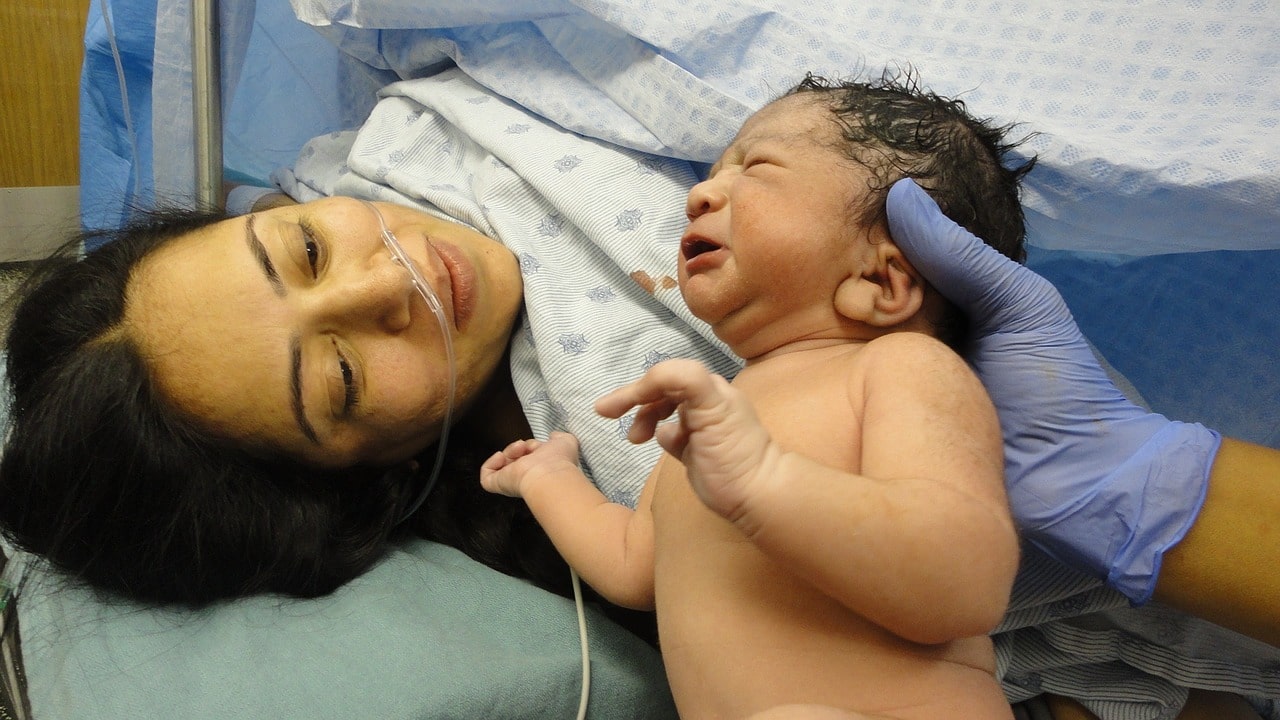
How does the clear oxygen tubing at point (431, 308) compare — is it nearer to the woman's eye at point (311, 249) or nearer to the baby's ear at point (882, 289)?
the woman's eye at point (311, 249)

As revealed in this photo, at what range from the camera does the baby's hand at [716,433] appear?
636 mm

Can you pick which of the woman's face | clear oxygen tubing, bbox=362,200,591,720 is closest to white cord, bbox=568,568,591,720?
clear oxygen tubing, bbox=362,200,591,720

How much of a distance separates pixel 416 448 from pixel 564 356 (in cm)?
29

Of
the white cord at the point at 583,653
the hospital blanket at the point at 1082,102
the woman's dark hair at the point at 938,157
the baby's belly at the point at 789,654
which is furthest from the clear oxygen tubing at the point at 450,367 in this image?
the woman's dark hair at the point at 938,157

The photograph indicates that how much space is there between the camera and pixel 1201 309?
1044 mm

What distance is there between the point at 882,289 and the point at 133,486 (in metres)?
0.96

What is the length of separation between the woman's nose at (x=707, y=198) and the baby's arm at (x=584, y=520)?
13.0 inches

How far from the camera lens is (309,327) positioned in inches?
41.3

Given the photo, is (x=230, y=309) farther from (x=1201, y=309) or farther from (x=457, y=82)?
(x=1201, y=309)

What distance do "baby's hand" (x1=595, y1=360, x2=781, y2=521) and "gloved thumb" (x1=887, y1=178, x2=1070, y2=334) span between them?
307mm

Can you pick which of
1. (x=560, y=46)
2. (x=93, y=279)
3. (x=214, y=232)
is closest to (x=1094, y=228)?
(x=560, y=46)

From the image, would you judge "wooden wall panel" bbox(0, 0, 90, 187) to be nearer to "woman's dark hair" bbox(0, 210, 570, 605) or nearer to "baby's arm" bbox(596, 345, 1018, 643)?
"woman's dark hair" bbox(0, 210, 570, 605)

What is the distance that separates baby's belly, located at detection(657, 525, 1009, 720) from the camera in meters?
0.74

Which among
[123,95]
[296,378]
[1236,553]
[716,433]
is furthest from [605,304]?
[123,95]
